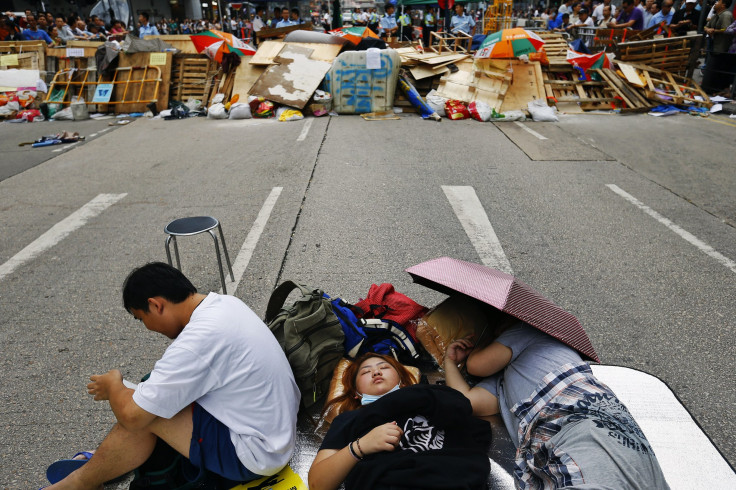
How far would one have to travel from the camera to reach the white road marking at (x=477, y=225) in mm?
4631

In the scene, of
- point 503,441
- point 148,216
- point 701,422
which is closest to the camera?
point 503,441

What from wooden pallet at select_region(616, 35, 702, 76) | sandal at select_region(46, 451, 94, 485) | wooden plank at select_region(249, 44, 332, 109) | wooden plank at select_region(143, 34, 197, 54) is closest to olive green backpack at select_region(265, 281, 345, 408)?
sandal at select_region(46, 451, 94, 485)

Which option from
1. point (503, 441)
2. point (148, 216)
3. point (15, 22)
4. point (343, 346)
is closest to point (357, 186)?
point (148, 216)

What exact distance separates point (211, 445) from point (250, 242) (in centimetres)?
319

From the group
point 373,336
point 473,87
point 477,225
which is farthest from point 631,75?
A: point 373,336

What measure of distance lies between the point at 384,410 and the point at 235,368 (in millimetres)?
664

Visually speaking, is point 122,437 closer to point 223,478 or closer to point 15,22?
point 223,478

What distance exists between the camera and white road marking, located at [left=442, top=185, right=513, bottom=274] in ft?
15.2

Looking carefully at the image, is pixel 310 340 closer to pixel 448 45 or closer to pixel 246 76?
pixel 246 76

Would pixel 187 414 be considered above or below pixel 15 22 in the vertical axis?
below

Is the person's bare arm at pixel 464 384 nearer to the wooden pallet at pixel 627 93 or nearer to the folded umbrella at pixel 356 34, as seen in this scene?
the wooden pallet at pixel 627 93

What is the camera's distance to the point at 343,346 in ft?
9.32

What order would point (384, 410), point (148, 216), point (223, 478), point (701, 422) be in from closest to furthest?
point (384, 410) < point (223, 478) < point (701, 422) < point (148, 216)

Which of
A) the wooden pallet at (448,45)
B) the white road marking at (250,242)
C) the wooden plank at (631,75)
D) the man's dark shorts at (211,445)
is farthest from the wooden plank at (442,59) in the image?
the man's dark shorts at (211,445)
